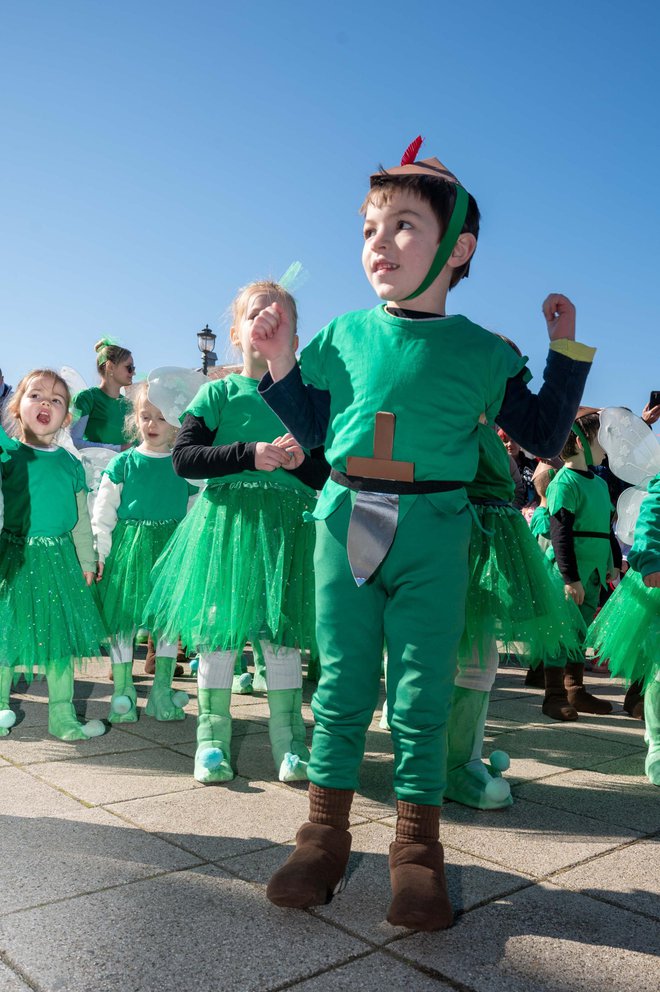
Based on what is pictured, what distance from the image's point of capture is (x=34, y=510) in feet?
13.4

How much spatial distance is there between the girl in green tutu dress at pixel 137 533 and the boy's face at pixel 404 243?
8.14ft

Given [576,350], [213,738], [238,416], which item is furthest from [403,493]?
[213,738]

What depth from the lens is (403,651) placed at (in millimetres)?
2238

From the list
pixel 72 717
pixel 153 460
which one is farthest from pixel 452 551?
pixel 153 460

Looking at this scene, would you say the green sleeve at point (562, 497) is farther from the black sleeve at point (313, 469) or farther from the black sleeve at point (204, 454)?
the black sleeve at point (204, 454)

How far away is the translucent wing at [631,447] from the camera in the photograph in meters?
4.03

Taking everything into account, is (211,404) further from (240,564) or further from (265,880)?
(265,880)

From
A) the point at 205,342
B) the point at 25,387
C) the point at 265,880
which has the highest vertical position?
the point at 205,342

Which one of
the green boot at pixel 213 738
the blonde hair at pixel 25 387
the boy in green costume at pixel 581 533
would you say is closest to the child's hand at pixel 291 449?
the green boot at pixel 213 738

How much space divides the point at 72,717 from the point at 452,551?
2.32 meters

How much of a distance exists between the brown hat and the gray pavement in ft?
6.28

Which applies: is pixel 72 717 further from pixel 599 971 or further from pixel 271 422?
pixel 599 971

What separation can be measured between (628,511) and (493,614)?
1648mm

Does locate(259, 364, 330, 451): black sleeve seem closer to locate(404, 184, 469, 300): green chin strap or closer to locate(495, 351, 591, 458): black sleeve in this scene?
locate(404, 184, 469, 300): green chin strap
